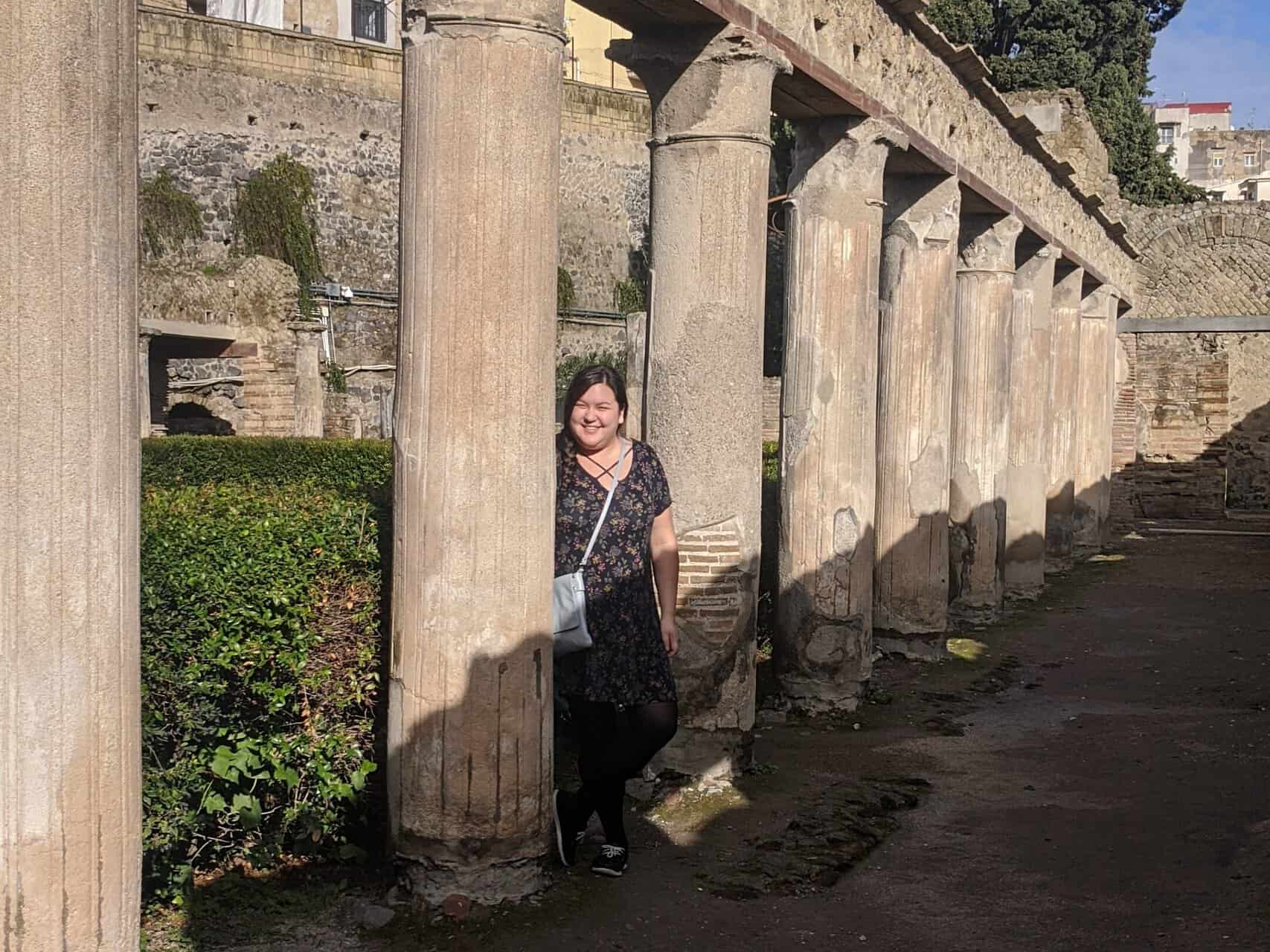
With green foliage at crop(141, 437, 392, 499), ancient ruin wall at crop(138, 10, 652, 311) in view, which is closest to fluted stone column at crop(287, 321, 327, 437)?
green foliage at crop(141, 437, 392, 499)

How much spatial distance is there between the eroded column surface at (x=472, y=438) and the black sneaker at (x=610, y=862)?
14.1 inches

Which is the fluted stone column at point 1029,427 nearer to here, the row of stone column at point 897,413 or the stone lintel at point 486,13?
the row of stone column at point 897,413

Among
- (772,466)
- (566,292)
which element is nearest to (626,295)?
(566,292)

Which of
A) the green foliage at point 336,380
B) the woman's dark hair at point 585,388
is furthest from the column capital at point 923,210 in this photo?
the green foliage at point 336,380

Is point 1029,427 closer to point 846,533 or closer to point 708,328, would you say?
point 846,533

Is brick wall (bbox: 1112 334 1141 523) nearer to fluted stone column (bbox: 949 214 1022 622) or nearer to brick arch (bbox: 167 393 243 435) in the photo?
fluted stone column (bbox: 949 214 1022 622)

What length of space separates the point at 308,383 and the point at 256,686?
15315 mm

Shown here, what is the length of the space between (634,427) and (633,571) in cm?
460

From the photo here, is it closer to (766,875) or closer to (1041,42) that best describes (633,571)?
(766,875)

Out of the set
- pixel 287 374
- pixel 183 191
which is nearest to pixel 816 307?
pixel 287 374

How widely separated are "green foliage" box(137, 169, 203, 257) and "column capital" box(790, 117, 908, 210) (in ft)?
63.4

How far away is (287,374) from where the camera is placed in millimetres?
19969

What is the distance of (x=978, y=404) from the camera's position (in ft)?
38.3

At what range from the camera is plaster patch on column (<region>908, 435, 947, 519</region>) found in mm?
9734
